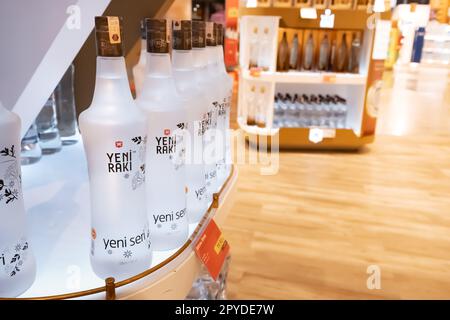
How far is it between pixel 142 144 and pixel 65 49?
12.5 inches

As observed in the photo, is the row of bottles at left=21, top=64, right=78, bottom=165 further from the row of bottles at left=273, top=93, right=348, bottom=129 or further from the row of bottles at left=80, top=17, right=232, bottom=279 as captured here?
the row of bottles at left=273, top=93, right=348, bottom=129

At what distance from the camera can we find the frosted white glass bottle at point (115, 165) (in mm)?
601

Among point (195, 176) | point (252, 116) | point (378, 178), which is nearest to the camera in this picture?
point (195, 176)

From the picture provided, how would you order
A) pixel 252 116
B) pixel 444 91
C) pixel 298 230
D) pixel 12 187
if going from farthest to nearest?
pixel 444 91
pixel 252 116
pixel 298 230
pixel 12 187

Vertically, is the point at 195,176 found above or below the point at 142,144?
below

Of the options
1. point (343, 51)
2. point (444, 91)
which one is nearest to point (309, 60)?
point (343, 51)

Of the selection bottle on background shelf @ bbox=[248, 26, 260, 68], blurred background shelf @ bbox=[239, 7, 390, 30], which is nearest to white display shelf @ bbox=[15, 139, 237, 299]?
blurred background shelf @ bbox=[239, 7, 390, 30]

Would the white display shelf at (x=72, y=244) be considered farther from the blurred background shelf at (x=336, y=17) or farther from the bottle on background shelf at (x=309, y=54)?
the bottle on background shelf at (x=309, y=54)

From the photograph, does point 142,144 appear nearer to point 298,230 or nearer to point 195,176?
point 195,176

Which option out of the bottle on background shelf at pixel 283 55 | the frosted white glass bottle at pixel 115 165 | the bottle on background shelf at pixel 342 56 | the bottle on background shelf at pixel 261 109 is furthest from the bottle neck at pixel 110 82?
the bottle on background shelf at pixel 342 56

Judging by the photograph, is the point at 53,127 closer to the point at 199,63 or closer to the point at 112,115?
the point at 199,63

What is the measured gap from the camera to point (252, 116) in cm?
424

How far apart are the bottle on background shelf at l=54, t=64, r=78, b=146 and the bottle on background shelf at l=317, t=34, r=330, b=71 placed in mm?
3283

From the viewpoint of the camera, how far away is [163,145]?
0.72 m
